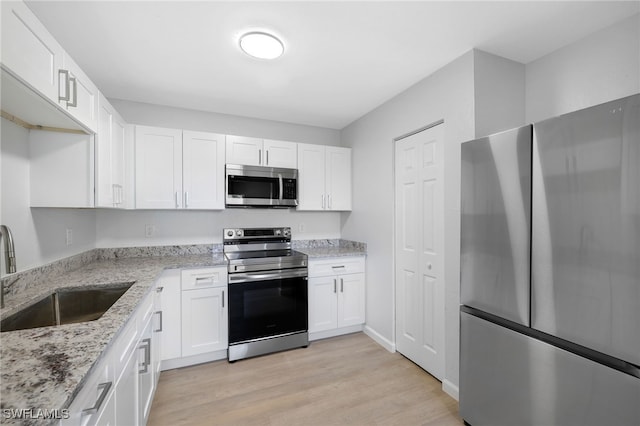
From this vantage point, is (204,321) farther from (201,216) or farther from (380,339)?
(380,339)

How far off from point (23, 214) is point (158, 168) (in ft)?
3.75

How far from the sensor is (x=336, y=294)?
3047 millimetres

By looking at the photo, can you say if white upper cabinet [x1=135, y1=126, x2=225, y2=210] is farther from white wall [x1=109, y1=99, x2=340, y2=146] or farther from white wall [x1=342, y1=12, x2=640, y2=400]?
white wall [x1=342, y1=12, x2=640, y2=400]

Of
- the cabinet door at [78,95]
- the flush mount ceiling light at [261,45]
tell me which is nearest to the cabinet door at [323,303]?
the flush mount ceiling light at [261,45]

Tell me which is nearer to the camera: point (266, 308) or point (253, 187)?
point (266, 308)

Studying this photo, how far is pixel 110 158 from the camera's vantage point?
80.1 inches

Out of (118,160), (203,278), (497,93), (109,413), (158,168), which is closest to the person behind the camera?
(109,413)

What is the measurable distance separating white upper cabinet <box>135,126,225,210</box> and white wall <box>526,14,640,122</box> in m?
2.79

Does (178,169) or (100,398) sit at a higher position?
(178,169)

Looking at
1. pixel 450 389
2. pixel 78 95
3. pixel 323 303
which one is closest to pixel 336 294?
pixel 323 303

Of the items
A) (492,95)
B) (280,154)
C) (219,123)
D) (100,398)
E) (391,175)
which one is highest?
(219,123)

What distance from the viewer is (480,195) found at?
1.64 m

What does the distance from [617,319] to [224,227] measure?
10.2 ft

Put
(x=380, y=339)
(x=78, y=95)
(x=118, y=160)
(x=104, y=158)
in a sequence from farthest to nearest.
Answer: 1. (x=380, y=339)
2. (x=118, y=160)
3. (x=104, y=158)
4. (x=78, y=95)
